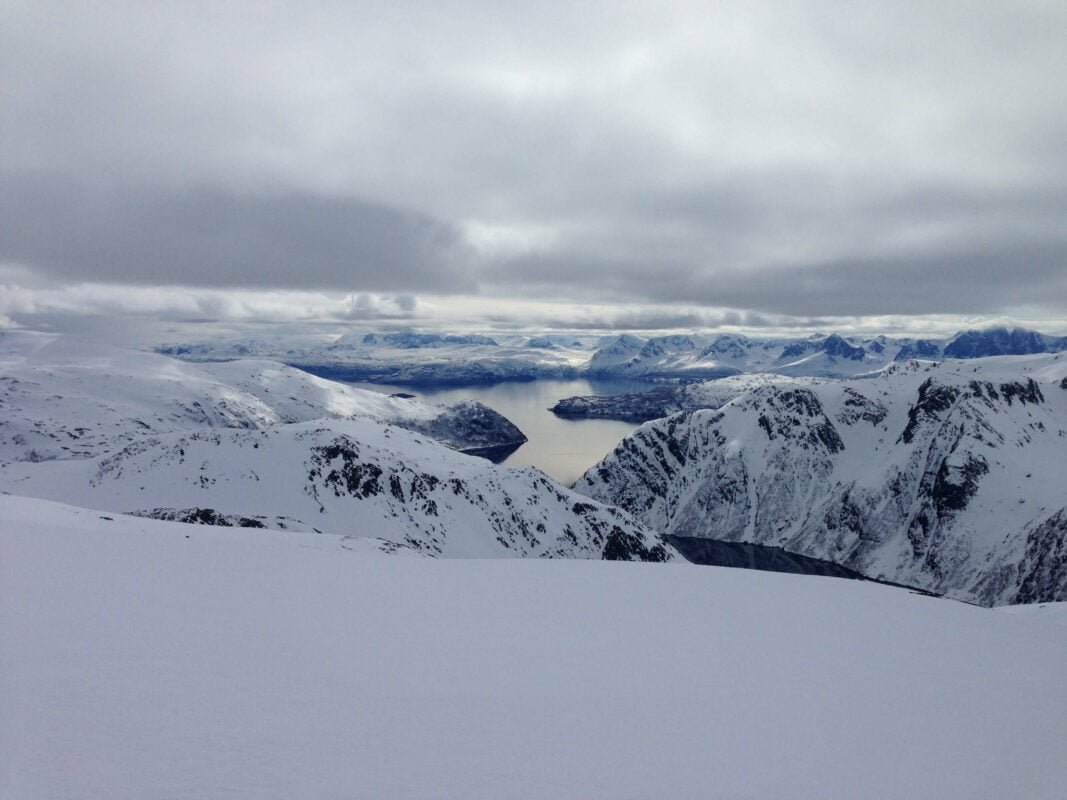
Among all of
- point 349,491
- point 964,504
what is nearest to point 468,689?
point 349,491

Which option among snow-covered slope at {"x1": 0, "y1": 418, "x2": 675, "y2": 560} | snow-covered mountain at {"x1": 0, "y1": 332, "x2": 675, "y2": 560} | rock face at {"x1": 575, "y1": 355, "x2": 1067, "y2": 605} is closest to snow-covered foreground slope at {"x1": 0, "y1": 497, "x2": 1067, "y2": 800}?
snow-covered slope at {"x1": 0, "y1": 418, "x2": 675, "y2": 560}

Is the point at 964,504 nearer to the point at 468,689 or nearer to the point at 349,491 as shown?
the point at 349,491

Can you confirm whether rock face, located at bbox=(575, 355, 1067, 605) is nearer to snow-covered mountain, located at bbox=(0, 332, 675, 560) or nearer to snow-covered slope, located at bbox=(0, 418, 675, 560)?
snow-covered mountain, located at bbox=(0, 332, 675, 560)

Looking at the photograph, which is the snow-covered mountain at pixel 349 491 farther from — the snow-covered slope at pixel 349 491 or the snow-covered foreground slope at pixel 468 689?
Result: the snow-covered foreground slope at pixel 468 689

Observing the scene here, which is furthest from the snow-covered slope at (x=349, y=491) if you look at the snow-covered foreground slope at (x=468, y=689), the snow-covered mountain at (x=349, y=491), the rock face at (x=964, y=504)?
the rock face at (x=964, y=504)

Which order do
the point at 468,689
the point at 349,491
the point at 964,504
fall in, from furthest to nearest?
the point at 964,504 → the point at 349,491 → the point at 468,689

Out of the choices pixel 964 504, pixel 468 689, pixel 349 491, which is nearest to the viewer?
pixel 468 689

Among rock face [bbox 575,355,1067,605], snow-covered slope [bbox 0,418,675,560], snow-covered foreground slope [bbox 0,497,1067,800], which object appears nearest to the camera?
snow-covered foreground slope [bbox 0,497,1067,800]

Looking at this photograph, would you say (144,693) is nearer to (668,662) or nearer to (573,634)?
(573,634)
